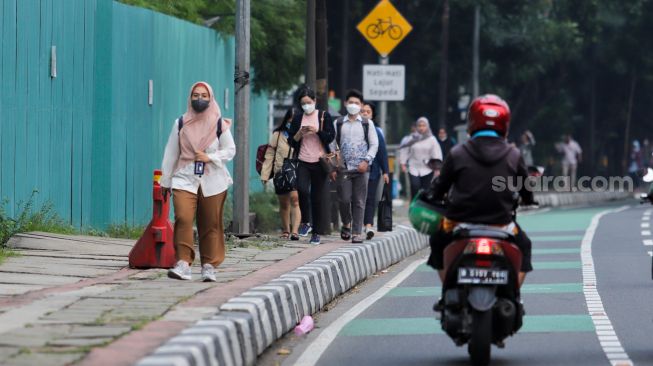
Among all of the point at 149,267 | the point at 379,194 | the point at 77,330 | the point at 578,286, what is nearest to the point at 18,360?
the point at 77,330

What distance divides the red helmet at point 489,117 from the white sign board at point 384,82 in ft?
55.3

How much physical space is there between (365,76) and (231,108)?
272cm

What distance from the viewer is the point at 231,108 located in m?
25.6

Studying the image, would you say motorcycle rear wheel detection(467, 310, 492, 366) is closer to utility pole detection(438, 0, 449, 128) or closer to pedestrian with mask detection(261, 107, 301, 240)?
pedestrian with mask detection(261, 107, 301, 240)

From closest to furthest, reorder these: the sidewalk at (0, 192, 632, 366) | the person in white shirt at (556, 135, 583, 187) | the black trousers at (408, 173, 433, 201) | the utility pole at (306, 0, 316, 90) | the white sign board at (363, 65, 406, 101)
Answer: the sidewalk at (0, 192, 632, 366)
the utility pole at (306, 0, 316, 90)
the black trousers at (408, 173, 433, 201)
the white sign board at (363, 65, 406, 101)
the person in white shirt at (556, 135, 583, 187)

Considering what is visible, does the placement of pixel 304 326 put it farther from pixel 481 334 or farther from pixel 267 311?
pixel 481 334

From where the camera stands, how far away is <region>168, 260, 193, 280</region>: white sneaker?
43.9 feet

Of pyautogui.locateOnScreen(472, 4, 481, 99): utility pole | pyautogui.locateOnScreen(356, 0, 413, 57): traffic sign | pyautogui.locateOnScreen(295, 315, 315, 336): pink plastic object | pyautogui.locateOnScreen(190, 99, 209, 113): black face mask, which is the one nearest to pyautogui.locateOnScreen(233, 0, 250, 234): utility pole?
pyautogui.locateOnScreen(190, 99, 209, 113): black face mask

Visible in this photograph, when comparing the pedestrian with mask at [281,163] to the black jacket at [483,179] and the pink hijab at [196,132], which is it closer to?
the pink hijab at [196,132]

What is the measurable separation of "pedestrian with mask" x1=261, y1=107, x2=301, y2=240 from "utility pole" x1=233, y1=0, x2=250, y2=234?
0.27 m

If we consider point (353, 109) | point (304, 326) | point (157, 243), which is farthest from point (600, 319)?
point (353, 109)

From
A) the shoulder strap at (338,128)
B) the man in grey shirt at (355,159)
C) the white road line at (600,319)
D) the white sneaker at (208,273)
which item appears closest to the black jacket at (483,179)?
the white road line at (600,319)

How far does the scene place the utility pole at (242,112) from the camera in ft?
62.7

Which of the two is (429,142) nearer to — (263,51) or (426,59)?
(263,51)
